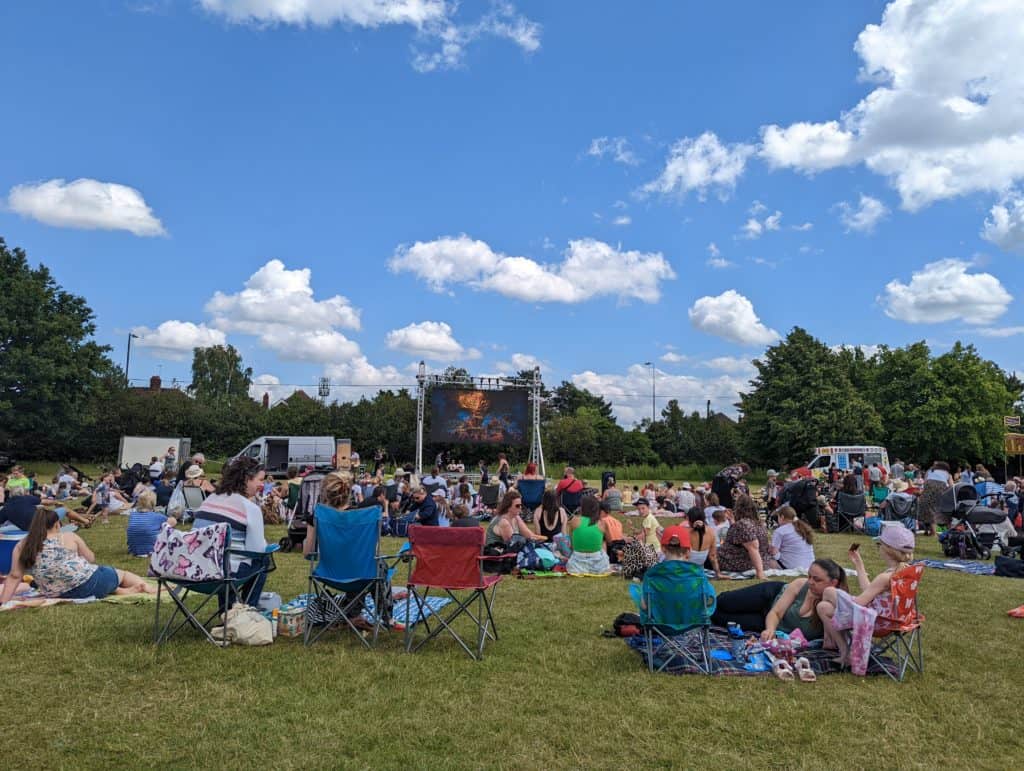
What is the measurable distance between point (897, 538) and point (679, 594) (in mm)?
1559

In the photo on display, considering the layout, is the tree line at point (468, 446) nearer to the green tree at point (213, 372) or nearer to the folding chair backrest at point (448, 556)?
the green tree at point (213, 372)

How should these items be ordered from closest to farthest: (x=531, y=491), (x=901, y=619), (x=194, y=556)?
(x=901, y=619)
(x=194, y=556)
(x=531, y=491)

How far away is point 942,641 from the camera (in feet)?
18.8

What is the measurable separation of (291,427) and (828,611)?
140 ft

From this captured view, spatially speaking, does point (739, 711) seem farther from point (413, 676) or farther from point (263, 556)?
point (263, 556)

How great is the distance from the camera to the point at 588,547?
863 centimetres

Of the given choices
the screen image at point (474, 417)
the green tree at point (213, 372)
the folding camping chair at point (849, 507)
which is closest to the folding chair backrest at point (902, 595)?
the folding camping chair at point (849, 507)

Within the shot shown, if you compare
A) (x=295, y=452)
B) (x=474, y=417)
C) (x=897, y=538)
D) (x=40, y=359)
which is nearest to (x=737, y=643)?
(x=897, y=538)

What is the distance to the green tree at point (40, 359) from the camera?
32156 millimetres

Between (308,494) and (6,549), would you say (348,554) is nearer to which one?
(6,549)

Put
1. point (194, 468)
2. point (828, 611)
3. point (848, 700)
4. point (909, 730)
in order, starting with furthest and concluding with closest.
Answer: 1. point (194, 468)
2. point (828, 611)
3. point (848, 700)
4. point (909, 730)

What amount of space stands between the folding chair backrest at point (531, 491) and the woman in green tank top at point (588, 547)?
4987mm

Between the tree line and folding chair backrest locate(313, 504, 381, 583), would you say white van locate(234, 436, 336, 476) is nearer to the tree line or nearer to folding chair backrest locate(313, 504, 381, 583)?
the tree line

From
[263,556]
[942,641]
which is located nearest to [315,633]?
[263,556]
